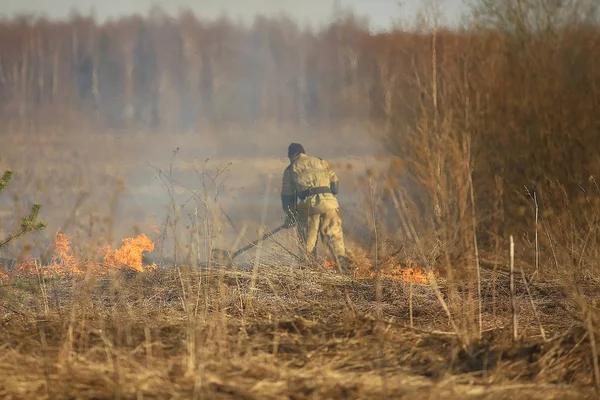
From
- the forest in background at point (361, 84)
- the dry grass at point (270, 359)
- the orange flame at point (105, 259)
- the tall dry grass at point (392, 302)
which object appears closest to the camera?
the dry grass at point (270, 359)

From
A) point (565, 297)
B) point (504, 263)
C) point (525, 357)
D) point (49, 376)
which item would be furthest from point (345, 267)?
point (49, 376)

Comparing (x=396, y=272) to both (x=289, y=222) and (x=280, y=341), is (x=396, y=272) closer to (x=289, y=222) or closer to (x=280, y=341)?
(x=289, y=222)

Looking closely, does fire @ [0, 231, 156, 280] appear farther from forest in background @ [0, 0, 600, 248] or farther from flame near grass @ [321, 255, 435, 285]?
forest in background @ [0, 0, 600, 248]

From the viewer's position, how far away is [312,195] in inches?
436

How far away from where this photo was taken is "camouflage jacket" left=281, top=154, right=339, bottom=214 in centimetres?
1090

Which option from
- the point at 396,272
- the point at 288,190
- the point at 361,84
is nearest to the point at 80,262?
the point at 396,272

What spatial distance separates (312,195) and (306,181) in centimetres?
25

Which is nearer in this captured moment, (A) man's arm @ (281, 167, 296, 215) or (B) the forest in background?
(A) man's arm @ (281, 167, 296, 215)

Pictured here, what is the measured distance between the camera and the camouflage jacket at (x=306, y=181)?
35.8 feet

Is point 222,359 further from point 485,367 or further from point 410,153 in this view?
point 410,153

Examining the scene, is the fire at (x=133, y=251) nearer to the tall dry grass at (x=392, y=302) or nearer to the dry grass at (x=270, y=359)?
the tall dry grass at (x=392, y=302)

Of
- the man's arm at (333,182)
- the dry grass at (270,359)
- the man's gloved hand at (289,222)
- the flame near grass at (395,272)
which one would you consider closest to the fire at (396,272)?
the flame near grass at (395,272)

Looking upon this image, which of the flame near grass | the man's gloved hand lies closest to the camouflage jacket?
the man's gloved hand

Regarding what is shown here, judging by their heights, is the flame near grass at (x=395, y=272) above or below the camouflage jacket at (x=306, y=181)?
below
